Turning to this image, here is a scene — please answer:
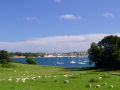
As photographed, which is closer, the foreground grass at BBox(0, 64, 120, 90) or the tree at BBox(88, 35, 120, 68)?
the foreground grass at BBox(0, 64, 120, 90)

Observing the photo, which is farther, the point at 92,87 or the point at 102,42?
the point at 102,42

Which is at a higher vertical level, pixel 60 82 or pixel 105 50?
pixel 105 50

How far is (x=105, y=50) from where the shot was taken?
6844 cm

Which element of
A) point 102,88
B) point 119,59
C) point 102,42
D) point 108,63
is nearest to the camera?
point 102,88

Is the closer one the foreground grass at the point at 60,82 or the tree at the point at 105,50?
the foreground grass at the point at 60,82

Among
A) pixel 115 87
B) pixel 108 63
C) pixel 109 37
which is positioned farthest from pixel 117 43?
pixel 115 87

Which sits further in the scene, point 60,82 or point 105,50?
point 105,50

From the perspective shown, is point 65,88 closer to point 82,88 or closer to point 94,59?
point 82,88

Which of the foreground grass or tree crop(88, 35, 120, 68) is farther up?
tree crop(88, 35, 120, 68)

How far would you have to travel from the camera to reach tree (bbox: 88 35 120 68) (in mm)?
65775

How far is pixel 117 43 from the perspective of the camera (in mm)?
68062

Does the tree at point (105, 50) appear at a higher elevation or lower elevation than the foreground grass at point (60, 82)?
higher

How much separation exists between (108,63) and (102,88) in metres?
51.8

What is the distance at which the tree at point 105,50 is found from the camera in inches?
2590
